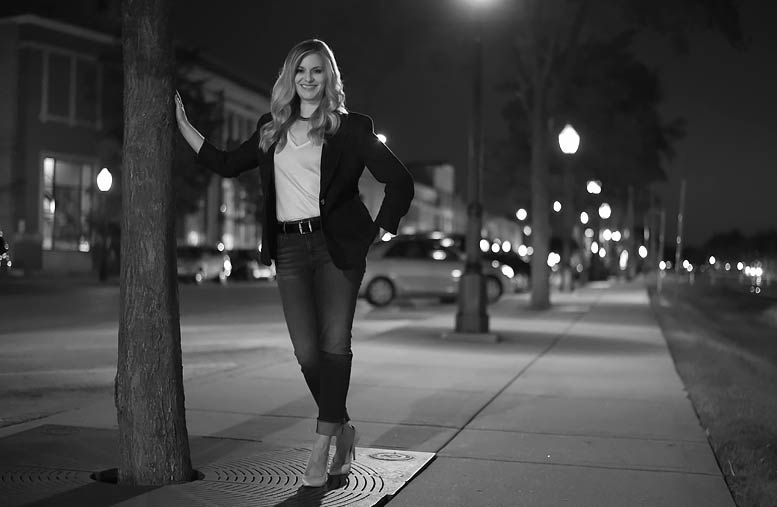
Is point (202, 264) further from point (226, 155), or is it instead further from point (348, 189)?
point (348, 189)

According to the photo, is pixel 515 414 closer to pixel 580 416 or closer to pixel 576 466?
pixel 580 416

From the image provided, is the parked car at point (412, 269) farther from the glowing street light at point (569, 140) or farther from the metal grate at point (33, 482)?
the metal grate at point (33, 482)

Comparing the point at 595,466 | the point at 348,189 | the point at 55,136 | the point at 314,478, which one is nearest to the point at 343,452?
the point at 314,478

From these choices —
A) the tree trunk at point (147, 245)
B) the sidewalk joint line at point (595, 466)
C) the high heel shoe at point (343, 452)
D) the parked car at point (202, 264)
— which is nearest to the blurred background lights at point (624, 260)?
the parked car at point (202, 264)

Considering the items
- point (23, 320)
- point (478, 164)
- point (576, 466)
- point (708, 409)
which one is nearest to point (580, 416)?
point (708, 409)

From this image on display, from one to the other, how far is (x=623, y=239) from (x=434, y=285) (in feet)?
226

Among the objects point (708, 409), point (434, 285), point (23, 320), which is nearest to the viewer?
point (708, 409)

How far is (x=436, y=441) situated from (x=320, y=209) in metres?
2.11

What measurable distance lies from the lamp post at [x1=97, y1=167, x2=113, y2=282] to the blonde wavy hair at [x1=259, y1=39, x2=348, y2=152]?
1318 inches

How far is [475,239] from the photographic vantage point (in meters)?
15.3

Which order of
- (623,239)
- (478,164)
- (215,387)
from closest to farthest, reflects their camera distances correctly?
1. (215,387)
2. (478,164)
3. (623,239)

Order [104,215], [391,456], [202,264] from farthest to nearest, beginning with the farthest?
1. [104,215]
2. [202,264]
3. [391,456]

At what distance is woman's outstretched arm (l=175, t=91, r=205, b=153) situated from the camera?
5.05 m

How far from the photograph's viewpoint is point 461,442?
643 cm
